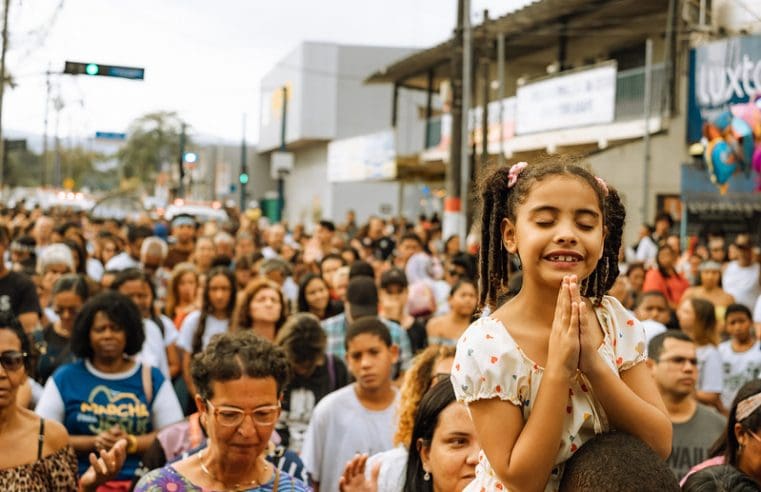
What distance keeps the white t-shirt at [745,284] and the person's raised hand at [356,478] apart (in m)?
10.2

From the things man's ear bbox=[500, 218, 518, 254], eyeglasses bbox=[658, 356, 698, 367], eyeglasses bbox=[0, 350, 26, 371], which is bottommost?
eyeglasses bbox=[658, 356, 698, 367]

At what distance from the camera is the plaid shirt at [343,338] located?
848 cm

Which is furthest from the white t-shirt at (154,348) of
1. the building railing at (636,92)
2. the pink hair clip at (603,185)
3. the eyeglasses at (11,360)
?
the building railing at (636,92)

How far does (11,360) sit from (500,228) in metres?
→ 2.58

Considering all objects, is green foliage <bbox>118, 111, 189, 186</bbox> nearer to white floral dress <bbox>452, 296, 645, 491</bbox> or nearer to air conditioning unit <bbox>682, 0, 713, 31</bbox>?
air conditioning unit <bbox>682, 0, 713, 31</bbox>

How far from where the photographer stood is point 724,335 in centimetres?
1073

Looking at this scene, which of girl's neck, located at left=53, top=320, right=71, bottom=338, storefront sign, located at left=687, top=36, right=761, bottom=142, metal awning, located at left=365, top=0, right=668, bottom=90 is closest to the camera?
girl's neck, located at left=53, top=320, right=71, bottom=338

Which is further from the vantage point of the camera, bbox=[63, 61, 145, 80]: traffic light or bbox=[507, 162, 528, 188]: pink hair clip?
bbox=[63, 61, 145, 80]: traffic light

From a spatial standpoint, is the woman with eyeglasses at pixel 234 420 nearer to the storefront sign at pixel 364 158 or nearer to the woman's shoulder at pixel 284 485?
the woman's shoulder at pixel 284 485

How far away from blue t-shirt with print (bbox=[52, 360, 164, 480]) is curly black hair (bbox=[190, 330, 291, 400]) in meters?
1.89

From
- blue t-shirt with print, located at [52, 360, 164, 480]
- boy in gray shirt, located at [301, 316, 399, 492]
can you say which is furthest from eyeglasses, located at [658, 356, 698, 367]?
blue t-shirt with print, located at [52, 360, 164, 480]

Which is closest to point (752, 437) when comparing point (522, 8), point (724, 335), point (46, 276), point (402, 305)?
point (402, 305)

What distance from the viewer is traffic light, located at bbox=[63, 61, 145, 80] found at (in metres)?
10.7

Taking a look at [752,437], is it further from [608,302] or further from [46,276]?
[46,276]
